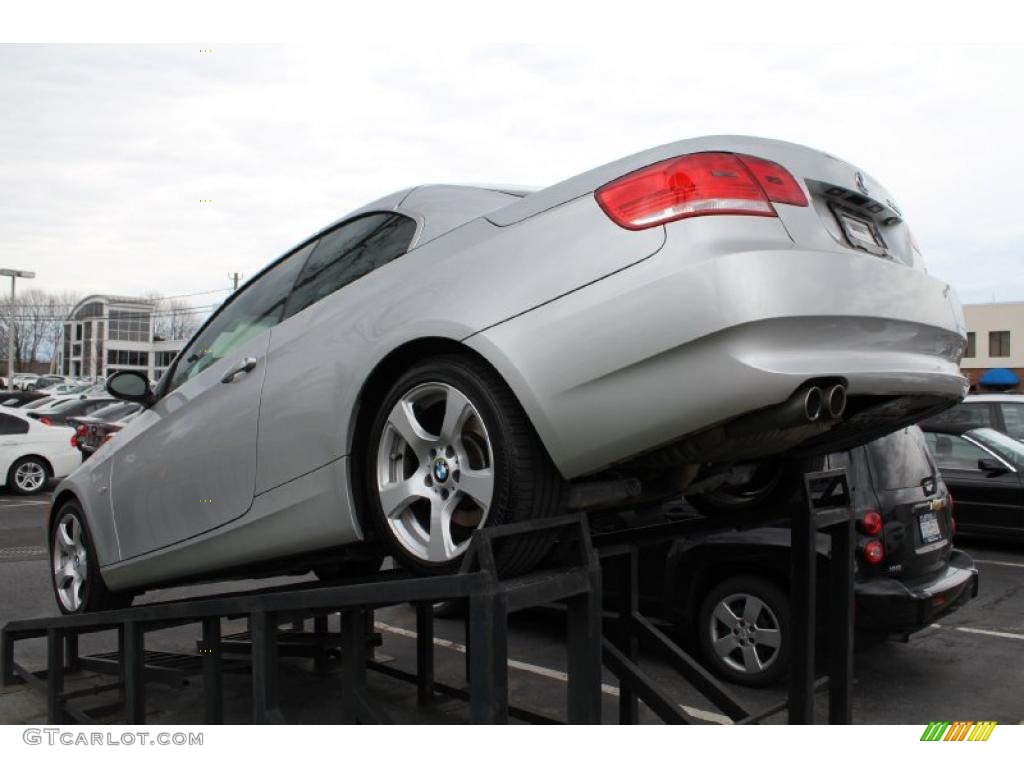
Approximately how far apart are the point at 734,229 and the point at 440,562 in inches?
48.6

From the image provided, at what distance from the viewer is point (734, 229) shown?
2.39 meters

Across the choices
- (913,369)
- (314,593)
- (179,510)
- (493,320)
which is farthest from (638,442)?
(179,510)

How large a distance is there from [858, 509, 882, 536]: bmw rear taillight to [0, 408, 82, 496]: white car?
40.8ft

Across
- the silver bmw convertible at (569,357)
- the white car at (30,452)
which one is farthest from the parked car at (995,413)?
the white car at (30,452)

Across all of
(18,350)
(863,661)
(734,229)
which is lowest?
(863,661)

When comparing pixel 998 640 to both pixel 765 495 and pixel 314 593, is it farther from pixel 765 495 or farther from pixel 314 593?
pixel 314 593

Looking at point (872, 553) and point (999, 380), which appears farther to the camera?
point (999, 380)

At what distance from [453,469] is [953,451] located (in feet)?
25.3

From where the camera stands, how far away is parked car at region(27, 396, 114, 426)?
14695 millimetres

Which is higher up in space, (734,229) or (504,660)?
(734,229)

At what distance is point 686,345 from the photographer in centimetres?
235

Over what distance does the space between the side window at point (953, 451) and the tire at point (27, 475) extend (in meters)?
12.3

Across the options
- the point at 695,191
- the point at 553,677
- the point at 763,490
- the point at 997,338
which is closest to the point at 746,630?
the point at 553,677

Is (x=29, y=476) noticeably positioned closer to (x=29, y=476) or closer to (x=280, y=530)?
(x=29, y=476)
